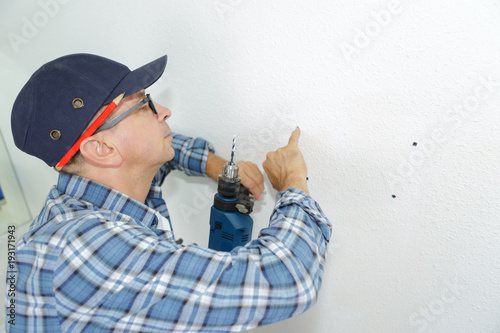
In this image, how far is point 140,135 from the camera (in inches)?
32.2

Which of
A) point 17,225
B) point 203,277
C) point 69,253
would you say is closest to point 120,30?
point 69,253

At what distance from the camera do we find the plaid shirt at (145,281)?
609mm

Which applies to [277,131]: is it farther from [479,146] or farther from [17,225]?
[17,225]

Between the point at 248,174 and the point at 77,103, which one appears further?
the point at 248,174

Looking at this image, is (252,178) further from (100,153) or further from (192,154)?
(100,153)

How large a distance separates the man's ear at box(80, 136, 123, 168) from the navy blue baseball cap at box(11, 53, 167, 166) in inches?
1.2

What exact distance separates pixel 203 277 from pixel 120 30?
3.02ft

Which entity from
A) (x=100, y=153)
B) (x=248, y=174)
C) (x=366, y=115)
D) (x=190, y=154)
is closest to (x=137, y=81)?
(x=100, y=153)

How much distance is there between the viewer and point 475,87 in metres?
0.69

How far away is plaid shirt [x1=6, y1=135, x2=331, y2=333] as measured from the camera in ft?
2.00

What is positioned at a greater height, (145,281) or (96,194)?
(96,194)

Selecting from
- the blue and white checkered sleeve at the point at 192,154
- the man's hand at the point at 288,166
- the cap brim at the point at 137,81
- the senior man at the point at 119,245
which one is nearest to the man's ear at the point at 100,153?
the senior man at the point at 119,245

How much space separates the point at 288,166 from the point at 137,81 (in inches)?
17.8

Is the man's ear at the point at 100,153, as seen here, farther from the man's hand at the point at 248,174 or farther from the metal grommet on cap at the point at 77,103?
the man's hand at the point at 248,174
